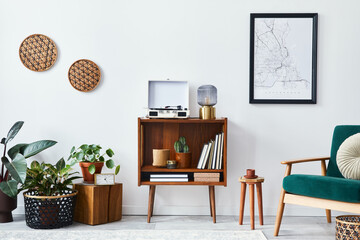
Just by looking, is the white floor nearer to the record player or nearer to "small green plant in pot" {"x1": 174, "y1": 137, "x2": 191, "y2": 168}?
"small green plant in pot" {"x1": 174, "y1": 137, "x2": 191, "y2": 168}

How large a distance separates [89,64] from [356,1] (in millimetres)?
2237

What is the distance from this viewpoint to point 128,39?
3209 mm

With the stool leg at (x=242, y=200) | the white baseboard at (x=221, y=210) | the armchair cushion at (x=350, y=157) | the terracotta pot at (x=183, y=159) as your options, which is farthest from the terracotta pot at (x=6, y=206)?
the armchair cushion at (x=350, y=157)

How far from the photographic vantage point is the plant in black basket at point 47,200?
8.95 ft

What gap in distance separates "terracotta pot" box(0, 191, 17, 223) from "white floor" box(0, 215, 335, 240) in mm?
54

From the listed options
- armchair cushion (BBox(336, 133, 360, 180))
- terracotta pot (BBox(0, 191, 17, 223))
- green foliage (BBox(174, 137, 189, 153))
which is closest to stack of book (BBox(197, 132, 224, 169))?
green foliage (BBox(174, 137, 189, 153))

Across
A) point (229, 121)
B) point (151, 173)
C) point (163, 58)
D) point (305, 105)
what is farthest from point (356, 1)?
point (151, 173)

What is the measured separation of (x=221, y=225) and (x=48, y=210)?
125 cm

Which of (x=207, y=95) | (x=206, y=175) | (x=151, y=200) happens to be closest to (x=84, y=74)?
(x=207, y=95)

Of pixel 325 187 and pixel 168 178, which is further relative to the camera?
pixel 168 178

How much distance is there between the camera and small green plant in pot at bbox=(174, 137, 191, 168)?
2.97m

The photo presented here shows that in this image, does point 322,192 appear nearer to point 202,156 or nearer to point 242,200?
point 242,200

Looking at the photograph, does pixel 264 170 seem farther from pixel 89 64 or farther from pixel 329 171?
pixel 89 64

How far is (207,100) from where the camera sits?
9.82 feet
